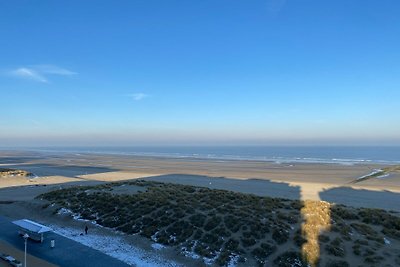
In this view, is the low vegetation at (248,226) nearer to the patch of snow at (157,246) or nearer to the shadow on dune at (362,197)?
the patch of snow at (157,246)

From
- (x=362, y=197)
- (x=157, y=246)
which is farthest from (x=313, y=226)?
(x=362, y=197)

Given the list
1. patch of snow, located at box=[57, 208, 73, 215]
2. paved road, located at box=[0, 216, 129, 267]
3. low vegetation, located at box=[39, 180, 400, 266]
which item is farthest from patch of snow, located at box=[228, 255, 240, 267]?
patch of snow, located at box=[57, 208, 73, 215]

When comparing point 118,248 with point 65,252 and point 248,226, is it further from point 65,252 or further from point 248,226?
point 248,226

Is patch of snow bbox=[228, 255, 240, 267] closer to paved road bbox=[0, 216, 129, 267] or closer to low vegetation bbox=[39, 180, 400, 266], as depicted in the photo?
low vegetation bbox=[39, 180, 400, 266]

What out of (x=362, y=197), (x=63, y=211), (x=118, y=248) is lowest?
(x=362, y=197)

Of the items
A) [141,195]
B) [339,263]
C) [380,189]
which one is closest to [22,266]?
[141,195]
